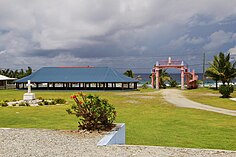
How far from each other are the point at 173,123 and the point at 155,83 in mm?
42459

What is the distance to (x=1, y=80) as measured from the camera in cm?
5238

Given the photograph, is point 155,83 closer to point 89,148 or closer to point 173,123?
point 173,123

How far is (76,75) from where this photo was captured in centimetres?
4916

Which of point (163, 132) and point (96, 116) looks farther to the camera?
point (163, 132)

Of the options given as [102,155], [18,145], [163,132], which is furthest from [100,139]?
[163,132]

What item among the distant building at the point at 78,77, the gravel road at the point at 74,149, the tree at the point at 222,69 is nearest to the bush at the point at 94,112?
the gravel road at the point at 74,149

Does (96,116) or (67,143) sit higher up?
(96,116)

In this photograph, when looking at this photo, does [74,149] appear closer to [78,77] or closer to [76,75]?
[78,77]

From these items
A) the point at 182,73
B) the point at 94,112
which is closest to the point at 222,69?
the point at 182,73

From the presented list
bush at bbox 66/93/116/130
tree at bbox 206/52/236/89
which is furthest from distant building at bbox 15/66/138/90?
bush at bbox 66/93/116/130

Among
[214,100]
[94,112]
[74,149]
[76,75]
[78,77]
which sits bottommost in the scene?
[214,100]

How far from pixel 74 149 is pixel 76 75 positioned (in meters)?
42.8

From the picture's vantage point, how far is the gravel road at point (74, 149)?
6.45 metres

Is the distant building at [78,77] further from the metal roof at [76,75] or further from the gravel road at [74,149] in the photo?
the gravel road at [74,149]
